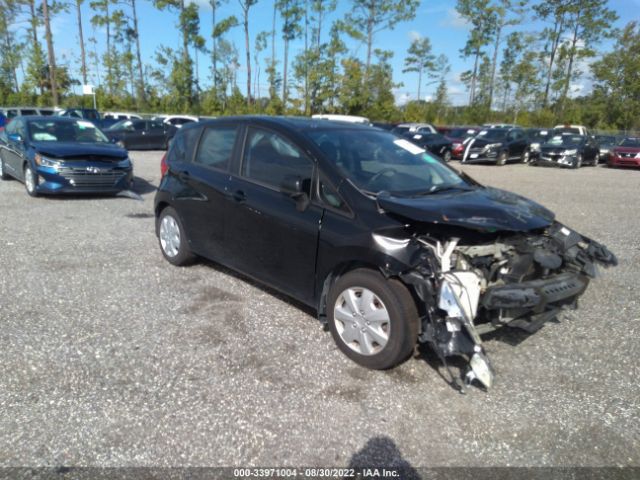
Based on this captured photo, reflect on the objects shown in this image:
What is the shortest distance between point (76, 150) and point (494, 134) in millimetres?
17488

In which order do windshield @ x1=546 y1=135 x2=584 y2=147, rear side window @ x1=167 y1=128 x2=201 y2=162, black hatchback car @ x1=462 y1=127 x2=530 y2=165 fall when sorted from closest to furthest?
rear side window @ x1=167 y1=128 x2=201 y2=162 < black hatchback car @ x1=462 y1=127 x2=530 y2=165 < windshield @ x1=546 y1=135 x2=584 y2=147

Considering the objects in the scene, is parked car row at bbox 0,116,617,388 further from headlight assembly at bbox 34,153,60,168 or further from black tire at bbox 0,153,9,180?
black tire at bbox 0,153,9,180

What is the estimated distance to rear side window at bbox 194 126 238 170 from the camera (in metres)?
4.53

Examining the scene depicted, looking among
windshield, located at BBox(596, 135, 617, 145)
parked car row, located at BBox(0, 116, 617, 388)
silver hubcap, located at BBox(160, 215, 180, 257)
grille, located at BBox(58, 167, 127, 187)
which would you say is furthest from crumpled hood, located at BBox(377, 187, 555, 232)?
windshield, located at BBox(596, 135, 617, 145)

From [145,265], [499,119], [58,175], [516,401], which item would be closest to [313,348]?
[516,401]

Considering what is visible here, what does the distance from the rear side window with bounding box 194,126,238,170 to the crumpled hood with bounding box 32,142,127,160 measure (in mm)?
5017

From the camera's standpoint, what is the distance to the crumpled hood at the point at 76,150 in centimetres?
868

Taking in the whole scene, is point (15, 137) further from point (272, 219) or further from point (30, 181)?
point (272, 219)

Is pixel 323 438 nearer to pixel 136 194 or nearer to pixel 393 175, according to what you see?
pixel 393 175

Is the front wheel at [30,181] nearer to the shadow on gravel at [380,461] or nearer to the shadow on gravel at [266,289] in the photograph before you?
the shadow on gravel at [266,289]

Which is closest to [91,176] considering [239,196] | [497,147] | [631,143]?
[239,196]

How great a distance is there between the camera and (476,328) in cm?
319

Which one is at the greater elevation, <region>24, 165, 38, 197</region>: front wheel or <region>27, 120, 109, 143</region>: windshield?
<region>27, 120, 109, 143</region>: windshield

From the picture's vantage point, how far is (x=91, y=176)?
351 inches
